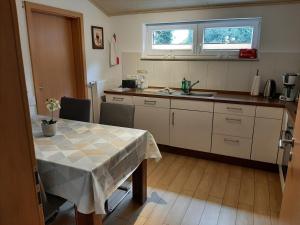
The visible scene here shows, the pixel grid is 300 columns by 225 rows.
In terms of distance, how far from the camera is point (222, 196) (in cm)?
232

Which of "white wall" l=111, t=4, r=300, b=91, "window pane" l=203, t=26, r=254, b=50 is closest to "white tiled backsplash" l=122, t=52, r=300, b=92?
"white wall" l=111, t=4, r=300, b=91

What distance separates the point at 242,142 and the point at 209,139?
396mm

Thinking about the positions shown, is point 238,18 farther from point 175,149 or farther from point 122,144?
point 122,144

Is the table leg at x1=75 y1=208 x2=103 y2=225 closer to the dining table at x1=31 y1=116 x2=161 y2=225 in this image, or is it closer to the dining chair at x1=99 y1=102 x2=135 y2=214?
the dining table at x1=31 y1=116 x2=161 y2=225

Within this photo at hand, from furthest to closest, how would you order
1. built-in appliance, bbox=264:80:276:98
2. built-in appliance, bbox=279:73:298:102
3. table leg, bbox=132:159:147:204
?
1. built-in appliance, bbox=264:80:276:98
2. built-in appliance, bbox=279:73:298:102
3. table leg, bbox=132:159:147:204

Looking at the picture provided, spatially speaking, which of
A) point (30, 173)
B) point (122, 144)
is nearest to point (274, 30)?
point (122, 144)

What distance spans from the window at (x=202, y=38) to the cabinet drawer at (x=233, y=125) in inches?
36.7

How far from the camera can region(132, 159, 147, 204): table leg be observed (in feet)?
6.95

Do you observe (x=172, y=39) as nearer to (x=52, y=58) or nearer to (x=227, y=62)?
(x=227, y=62)

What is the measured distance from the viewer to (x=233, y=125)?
2840 mm

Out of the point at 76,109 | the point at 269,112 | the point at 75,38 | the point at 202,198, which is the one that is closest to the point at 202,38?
the point at 269,112

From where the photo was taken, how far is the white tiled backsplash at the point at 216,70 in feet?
9.62

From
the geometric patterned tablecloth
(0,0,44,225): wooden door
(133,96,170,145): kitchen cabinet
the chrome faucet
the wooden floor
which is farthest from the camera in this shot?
the chrome faucet

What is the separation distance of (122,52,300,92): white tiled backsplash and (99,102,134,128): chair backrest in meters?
1.44
